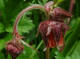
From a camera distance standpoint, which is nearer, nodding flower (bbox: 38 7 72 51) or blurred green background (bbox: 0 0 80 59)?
nodding flower (bbox: 38 7 72 51)

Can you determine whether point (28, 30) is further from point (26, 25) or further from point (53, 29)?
point (53, 29)

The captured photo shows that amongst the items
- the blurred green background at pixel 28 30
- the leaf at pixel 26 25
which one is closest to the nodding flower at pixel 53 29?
the blurred green background at pixel 28 30

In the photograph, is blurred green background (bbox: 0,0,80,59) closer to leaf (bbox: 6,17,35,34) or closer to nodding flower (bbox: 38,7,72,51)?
leaf (bbox: 6,17,35,34)

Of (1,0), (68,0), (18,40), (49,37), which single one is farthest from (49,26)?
(68,0)

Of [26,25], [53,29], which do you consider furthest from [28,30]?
[53,29]

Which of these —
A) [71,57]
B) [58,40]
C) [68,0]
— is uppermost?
[68,0]

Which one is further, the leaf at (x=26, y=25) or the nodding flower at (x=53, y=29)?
the leaf at (x=26, y=25)

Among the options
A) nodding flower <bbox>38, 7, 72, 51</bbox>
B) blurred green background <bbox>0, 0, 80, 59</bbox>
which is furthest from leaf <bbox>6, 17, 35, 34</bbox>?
nodding flower <bbox>38, 7, 72, 51</bbox>

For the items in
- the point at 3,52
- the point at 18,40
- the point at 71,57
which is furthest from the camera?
the point at 3,52

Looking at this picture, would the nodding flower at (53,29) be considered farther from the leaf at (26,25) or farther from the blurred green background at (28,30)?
the leaf at (26,25)

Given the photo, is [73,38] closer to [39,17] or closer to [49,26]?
[39,17]

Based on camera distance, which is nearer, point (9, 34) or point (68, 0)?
point (9, 34)
